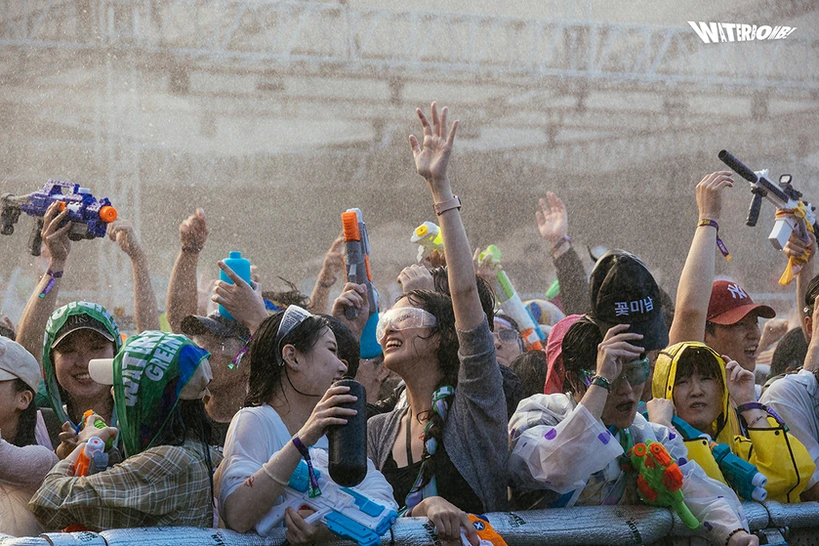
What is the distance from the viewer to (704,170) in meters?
8.33

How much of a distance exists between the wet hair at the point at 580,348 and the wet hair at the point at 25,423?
1.14m

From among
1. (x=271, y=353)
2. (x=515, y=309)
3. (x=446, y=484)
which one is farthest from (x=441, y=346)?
(x=515, y=309)

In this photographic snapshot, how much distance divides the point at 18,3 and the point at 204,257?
1758mm

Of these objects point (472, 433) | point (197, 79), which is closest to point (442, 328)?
point (472, 433)

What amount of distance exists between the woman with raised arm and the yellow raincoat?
1.77ft

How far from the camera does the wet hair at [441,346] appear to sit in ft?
8.07

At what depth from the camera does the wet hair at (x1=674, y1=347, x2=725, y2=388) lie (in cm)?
282

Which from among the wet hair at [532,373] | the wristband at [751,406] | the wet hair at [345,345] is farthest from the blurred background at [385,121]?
the wristband at [751,406]

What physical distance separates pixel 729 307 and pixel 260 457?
1866 millimetres

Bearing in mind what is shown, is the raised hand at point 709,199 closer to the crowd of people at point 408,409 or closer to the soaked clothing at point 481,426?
the crowd of people at point 408,409

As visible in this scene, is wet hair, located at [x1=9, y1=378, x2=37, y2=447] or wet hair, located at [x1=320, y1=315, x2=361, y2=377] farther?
wet hair, located at [x1=320, y1=315, x2=361, y2=377]

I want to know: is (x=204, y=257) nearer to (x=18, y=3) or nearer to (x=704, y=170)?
(x=18, y=3)

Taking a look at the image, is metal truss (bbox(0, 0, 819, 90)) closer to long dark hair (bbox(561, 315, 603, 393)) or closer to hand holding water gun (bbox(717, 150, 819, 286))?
hand holding water gun (bbox(717, 150, 819, 286))

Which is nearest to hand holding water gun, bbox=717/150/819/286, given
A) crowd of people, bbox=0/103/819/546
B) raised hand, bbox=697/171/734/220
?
raised hand, bbox=697/171/734/220
